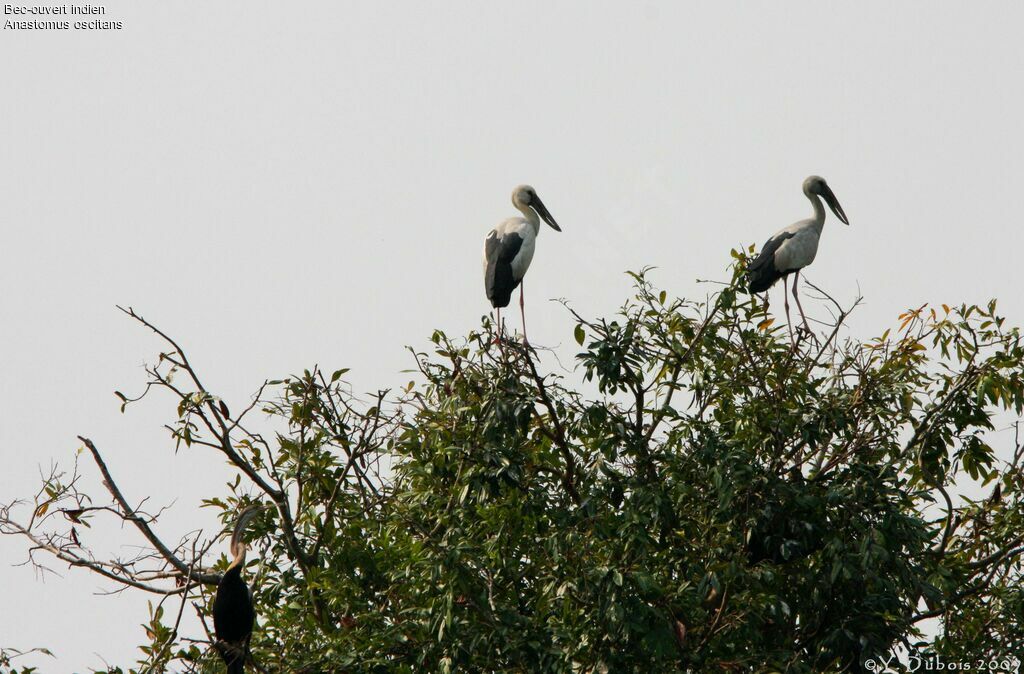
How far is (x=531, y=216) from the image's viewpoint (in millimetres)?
11719

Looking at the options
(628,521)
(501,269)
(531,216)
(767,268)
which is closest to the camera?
(628,521)

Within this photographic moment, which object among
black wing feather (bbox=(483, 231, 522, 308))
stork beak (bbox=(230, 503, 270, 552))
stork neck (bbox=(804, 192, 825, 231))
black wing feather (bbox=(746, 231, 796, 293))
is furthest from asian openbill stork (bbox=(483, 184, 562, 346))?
stork beak (bbox=(230, 503, 270, 552))

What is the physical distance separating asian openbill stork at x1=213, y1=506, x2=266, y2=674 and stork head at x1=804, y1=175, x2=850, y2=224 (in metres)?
8.29

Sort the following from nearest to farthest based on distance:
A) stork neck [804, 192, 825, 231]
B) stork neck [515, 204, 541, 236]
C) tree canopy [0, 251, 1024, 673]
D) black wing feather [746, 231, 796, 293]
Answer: tree canopy [0, 251, 1024, 673], black wing feather [746, 231, 796, 293], stork neck [515, 204, 541, 236], stork neck [804, 192, 825, 231]

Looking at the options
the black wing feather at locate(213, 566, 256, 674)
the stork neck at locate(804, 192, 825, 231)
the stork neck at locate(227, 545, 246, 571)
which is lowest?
the black wing feather at locate(213, 566, 256, 674)

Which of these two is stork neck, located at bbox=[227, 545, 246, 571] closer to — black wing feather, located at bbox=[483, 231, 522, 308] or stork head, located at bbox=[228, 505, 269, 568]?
stork head, located at bbox=[228, 505, 269, 568]

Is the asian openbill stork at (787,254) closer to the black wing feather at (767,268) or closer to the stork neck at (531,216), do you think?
the black wing feather at (767,268)

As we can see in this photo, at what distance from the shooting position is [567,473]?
21.4 feet

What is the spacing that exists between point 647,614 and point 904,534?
138cm

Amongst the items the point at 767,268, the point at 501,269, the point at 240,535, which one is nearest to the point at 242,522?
the point at 240,535

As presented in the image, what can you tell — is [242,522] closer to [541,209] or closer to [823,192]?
[541,209]

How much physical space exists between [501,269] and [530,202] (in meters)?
1.69

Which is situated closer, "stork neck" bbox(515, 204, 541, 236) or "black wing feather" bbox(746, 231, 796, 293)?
"black wing feather" bbox(746, 231, 796, 293)

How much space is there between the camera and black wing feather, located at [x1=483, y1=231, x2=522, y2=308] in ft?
33.7
